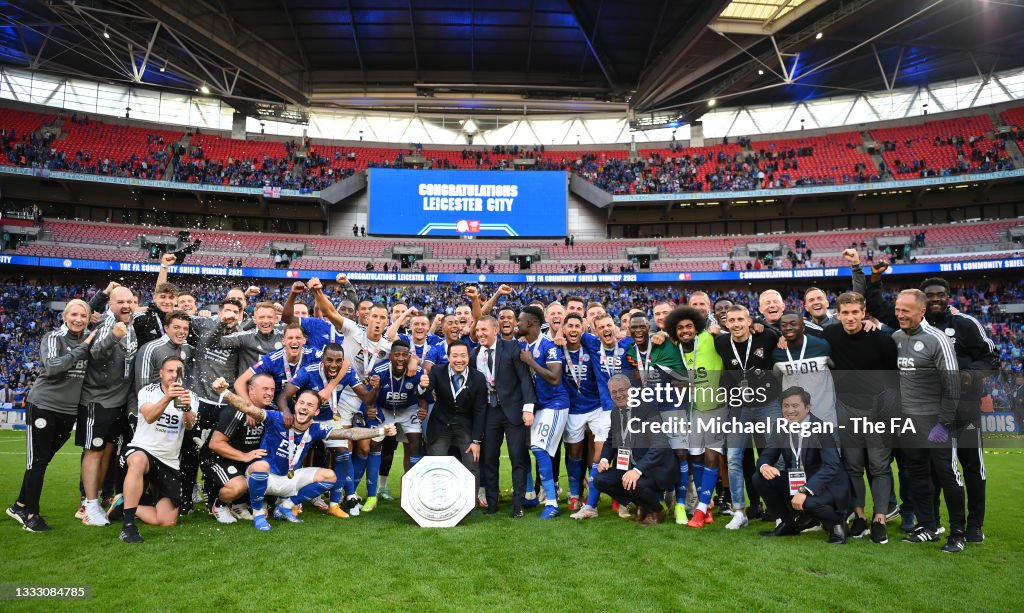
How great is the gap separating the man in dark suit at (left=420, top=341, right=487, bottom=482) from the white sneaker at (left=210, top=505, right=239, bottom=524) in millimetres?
2170

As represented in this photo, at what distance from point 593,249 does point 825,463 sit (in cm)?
3532

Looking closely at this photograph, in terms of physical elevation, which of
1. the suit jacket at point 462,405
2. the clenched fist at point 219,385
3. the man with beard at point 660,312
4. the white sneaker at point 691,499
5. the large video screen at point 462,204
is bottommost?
the white sneaker at point 691,499

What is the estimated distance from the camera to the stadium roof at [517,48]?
30.6 meters

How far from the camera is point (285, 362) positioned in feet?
21.8

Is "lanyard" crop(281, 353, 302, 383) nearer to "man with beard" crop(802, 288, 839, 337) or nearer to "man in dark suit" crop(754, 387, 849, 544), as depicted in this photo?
"man in dark suit" crop(754, 387, 849, 544)

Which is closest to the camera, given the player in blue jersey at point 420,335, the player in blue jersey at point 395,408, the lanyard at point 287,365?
the lanyard at point 287,365

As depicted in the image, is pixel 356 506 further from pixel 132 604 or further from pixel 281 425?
pixel 132 604

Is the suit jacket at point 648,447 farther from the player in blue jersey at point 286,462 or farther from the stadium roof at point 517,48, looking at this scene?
the stadium roof at point 517,48

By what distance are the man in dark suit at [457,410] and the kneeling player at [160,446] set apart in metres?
2.53

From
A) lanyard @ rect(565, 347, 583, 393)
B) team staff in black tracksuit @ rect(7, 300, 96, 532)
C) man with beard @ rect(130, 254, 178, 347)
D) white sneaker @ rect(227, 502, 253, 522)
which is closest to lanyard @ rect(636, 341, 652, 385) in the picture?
lanyard @ rect(565, 347, 583, 393)

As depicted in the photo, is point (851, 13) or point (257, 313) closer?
point (257, 313)

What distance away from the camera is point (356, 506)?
265 inches

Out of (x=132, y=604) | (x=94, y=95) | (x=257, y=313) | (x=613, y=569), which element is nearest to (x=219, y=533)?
(x=132, y=604)

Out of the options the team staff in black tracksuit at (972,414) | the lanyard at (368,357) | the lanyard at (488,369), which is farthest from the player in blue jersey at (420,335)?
the team staff in black tracksuit at (972,414)
